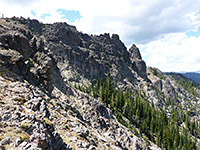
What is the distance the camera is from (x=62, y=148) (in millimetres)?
16000

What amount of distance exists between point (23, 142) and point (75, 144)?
921cm

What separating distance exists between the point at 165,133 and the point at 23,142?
102760 millimetres

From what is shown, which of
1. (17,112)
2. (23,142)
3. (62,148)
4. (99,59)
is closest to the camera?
(23,142)

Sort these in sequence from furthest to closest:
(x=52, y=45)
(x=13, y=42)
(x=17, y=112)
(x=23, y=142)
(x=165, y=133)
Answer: (x=52, y=45) → (x=165, y=133) → (x=13, y=42) → (x=17, y=112) → (x=23, y=142)

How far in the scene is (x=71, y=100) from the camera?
5419 centimetres

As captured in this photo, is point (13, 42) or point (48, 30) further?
point (48, 30)

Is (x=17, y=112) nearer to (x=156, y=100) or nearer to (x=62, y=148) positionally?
(x=62, y=148)

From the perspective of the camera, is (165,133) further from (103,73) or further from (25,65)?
(25,65)

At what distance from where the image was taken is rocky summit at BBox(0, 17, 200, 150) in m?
14.3

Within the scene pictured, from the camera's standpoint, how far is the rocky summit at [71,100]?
14.3 m

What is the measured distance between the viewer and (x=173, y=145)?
9538 centimetres

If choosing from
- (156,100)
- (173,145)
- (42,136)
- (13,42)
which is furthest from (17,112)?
(156,100)

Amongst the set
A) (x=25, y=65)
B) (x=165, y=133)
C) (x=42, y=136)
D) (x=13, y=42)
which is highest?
(x=13, y=42)

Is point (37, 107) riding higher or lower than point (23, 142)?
higher
